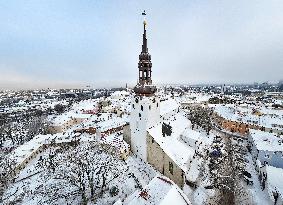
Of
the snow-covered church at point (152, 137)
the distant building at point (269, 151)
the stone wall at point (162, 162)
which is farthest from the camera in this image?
the distant building at point (269, 151)

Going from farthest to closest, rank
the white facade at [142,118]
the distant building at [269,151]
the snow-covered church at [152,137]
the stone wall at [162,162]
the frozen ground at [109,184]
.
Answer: the distant building at [269,151]
the white facade at [142,118]
the snow-covered church at [152,137]
the stone wall at [162,162]
the frozen ground at [109,184]

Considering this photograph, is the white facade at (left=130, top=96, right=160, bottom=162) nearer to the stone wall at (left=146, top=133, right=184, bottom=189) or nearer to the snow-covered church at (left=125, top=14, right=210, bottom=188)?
the snow-covered church at (left=125, top=14, right=210, bottom=188)

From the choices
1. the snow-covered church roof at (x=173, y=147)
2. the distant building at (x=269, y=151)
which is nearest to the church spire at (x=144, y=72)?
the snow-covered church roof at (x=173, y=147)

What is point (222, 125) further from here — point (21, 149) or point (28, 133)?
point (28, 133)

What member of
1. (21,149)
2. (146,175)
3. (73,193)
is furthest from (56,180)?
(21,149)

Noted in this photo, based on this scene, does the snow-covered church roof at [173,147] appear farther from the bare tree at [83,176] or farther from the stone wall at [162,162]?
Answer: the bare tree at [83,176]

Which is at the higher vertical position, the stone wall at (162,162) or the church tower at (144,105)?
the church tower at (144,105)

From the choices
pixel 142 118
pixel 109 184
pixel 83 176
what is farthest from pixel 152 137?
pixel 83 176

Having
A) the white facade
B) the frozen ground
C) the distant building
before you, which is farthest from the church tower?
the distant building

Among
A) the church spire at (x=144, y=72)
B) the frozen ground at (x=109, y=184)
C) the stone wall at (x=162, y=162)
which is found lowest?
the frozen ground at (x=109, y=184)
